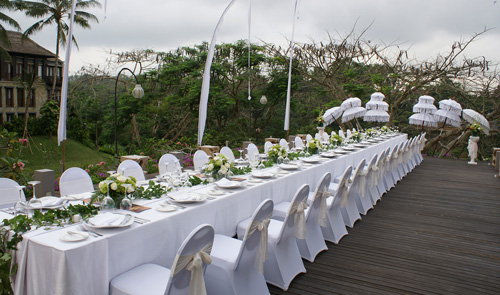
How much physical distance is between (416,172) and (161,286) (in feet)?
30.4

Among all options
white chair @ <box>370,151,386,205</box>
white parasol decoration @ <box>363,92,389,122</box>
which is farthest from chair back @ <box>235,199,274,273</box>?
white parasol decoration @ <box>363,92,389,122</box>

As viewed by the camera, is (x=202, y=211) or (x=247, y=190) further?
(x=247, y=190)

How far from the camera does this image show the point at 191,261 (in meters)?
1.99

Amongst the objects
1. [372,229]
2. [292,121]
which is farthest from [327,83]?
[372,229]

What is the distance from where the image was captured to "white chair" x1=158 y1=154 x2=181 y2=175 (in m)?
3.90

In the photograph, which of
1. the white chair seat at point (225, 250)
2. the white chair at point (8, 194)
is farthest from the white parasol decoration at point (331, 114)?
the white chair at point (8, 194)

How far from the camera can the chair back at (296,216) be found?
303cm

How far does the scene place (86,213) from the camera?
2.64m

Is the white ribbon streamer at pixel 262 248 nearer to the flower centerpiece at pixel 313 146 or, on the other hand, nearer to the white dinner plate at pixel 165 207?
the white dinner plate at pixel 165 207

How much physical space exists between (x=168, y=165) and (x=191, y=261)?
2.18 m

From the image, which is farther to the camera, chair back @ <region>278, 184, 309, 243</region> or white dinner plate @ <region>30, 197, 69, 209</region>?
chair back @ <region>278, 184, 309, 243</region>

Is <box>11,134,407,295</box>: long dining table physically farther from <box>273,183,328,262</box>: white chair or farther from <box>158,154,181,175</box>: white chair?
<box>273,183,328,262</box>: white chair

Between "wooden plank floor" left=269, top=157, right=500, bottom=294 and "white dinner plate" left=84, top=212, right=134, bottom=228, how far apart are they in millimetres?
1400

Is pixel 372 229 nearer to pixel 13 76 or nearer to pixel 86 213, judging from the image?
pixel 86 213
